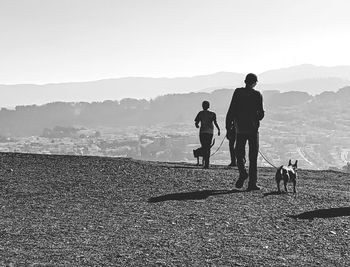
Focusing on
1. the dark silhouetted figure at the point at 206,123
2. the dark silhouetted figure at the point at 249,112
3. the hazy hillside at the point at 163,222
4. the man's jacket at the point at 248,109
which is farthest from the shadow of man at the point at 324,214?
the dark silhouetted figure at the point at 206,123

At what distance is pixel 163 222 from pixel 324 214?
10.2 feet

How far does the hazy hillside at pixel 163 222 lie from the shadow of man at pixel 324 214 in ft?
0.06

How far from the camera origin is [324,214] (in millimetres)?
8617

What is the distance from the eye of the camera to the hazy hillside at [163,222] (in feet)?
19.3

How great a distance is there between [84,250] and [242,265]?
210 cm

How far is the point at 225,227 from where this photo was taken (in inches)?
293

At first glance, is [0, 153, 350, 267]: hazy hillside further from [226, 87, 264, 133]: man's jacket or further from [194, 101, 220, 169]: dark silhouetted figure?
[194, 101, 220, 169]: dark silhouetted figure

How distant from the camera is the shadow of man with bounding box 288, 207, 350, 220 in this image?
8.34 metres

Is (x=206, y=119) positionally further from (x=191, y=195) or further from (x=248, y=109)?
(x=191, y=195)

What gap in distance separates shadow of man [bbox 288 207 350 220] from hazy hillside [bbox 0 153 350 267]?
19mm

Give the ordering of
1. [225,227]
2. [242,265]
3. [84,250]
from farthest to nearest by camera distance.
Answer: [225,227]
[84,250]
[242,265]

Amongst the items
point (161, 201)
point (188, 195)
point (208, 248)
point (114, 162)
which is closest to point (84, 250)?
point (208, 248)

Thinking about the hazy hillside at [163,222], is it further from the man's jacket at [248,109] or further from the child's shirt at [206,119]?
the child's shirt at [206,119]

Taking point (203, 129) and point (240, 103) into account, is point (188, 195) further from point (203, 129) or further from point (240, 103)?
point (203, 129)
